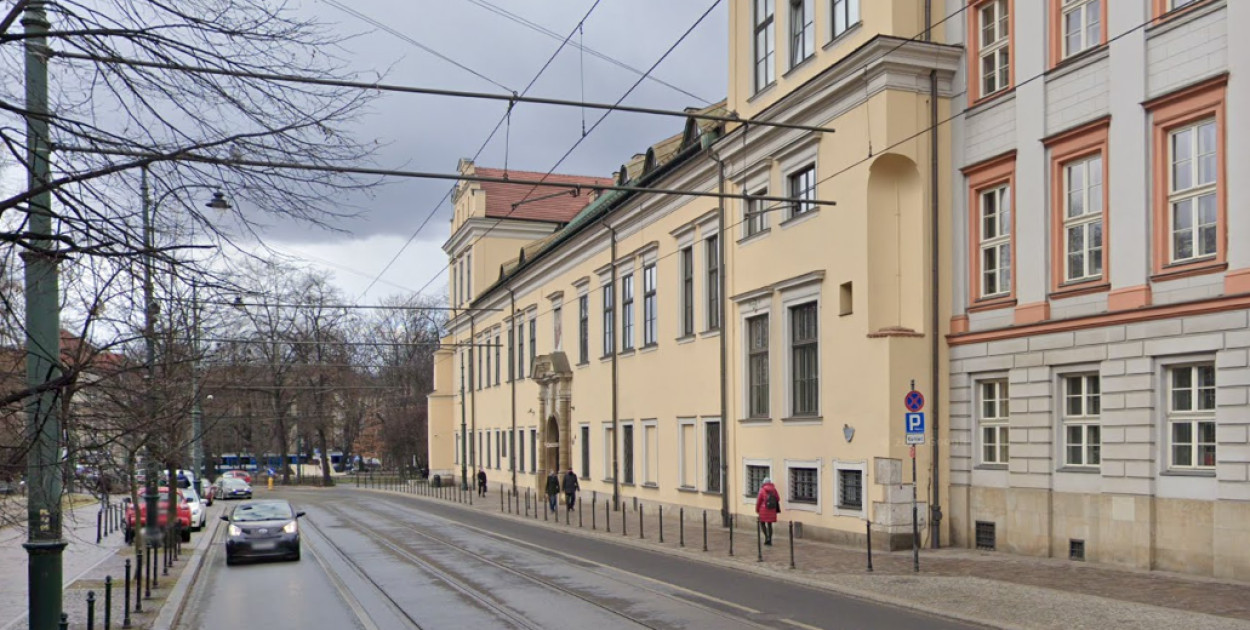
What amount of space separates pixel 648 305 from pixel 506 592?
853 inches

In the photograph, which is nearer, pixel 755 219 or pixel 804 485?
pixel 804 485

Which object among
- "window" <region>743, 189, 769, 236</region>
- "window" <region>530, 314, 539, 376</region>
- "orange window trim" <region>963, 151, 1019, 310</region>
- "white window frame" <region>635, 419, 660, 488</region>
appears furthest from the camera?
"window" <region>530, 314, 539, 376</region>

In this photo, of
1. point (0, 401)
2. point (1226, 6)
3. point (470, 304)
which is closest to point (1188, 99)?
point (1226, 6)

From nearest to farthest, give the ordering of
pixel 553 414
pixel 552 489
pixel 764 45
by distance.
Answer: pixel 764 45 < pixel 552 489 < pixel 553 414

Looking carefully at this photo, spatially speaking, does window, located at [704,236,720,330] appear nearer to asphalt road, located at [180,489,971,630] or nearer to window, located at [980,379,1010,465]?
asphalt road, located at [180,489,971,630]

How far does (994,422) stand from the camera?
22.4m

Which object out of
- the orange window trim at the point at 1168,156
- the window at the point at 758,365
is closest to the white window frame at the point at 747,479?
the window at the point at 758,365

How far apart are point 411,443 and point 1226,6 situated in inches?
3454

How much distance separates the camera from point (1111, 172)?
19.2 meters

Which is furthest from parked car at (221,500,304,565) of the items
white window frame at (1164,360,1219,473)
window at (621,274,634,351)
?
white window frame at (1164,360,1219,473)

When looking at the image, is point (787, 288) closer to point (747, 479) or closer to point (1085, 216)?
point (747, 479)

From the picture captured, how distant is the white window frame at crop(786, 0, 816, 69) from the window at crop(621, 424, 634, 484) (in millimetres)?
16805

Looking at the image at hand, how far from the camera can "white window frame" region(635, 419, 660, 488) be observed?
37.2 meters

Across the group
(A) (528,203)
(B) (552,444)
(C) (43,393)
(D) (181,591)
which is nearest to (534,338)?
(B) (552,444)
